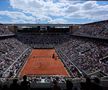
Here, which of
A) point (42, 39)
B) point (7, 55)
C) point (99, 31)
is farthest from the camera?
point (42, 39)

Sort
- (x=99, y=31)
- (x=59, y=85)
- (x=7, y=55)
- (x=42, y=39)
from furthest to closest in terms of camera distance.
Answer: (x=42, y=39)
(x=99, y=31)
(x=7, y=55)
(x=59, y=85)

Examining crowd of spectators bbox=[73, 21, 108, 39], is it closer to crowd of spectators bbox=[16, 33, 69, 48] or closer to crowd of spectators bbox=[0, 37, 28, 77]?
crowd of spectators bbox=[16, 33, 69, 48]

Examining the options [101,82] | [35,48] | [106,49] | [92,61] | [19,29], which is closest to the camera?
[101,82]

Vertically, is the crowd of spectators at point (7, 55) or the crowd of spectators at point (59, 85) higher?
the crowd of spectators at point (59, 85)

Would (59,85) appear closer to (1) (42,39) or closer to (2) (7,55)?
(2) (7,55)

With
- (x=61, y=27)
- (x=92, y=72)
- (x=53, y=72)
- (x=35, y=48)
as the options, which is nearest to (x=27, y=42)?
(x=35, y=48)

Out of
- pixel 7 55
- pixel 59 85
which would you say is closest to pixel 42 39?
pixel 7 55

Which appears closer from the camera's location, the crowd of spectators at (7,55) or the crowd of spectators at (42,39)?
the crowd of spectators at (7,55)

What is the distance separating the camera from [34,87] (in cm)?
1700

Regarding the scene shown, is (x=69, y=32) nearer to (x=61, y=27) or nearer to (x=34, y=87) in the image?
(x=61, y=27)

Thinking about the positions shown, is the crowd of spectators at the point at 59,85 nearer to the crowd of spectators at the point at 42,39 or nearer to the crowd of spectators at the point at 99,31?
the crowd of spectators at the point at 99,31

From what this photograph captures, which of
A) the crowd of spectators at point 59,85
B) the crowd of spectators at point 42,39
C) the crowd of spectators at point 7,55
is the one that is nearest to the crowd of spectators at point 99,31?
the crowd of spectators at point 42,39

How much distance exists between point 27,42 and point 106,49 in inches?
1166

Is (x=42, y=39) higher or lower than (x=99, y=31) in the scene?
lower
